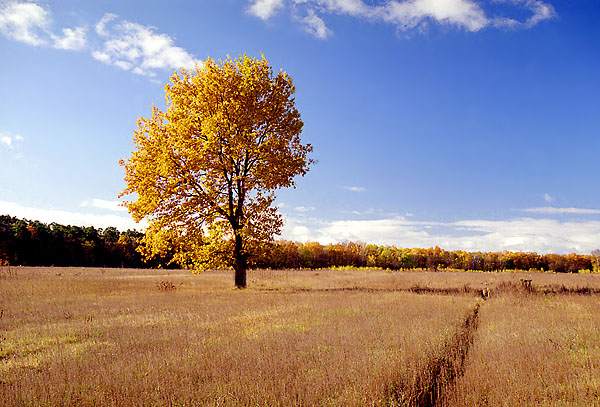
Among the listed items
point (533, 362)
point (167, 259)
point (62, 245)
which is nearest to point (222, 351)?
point (533, 362)

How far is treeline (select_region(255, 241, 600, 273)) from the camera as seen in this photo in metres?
84.4

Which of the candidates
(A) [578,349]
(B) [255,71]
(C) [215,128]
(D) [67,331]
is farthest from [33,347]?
(B) [255,71]

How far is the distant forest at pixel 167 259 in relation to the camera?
69.4 metres

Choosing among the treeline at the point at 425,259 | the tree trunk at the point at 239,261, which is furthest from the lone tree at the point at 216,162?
the treeline at the point at 425,259

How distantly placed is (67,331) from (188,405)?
751 centimetres

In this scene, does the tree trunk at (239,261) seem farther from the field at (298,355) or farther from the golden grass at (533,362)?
the golden grass at (533,362)

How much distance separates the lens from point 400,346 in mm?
10414

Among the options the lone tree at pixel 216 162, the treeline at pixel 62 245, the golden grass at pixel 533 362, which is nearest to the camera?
the golden grass at pixel 533 362

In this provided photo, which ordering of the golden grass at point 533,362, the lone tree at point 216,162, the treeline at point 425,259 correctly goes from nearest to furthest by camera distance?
the golden grass at point 533,362 < the lone tree at point 216,162 < the treeline at point 425,259

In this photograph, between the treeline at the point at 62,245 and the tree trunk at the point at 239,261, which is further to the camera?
the treeline at the point at 62,245

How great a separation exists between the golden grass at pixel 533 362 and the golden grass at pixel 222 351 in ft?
2.88

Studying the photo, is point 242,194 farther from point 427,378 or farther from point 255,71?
point 427,378

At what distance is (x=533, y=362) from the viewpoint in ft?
30.8

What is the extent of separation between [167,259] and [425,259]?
152 feet
